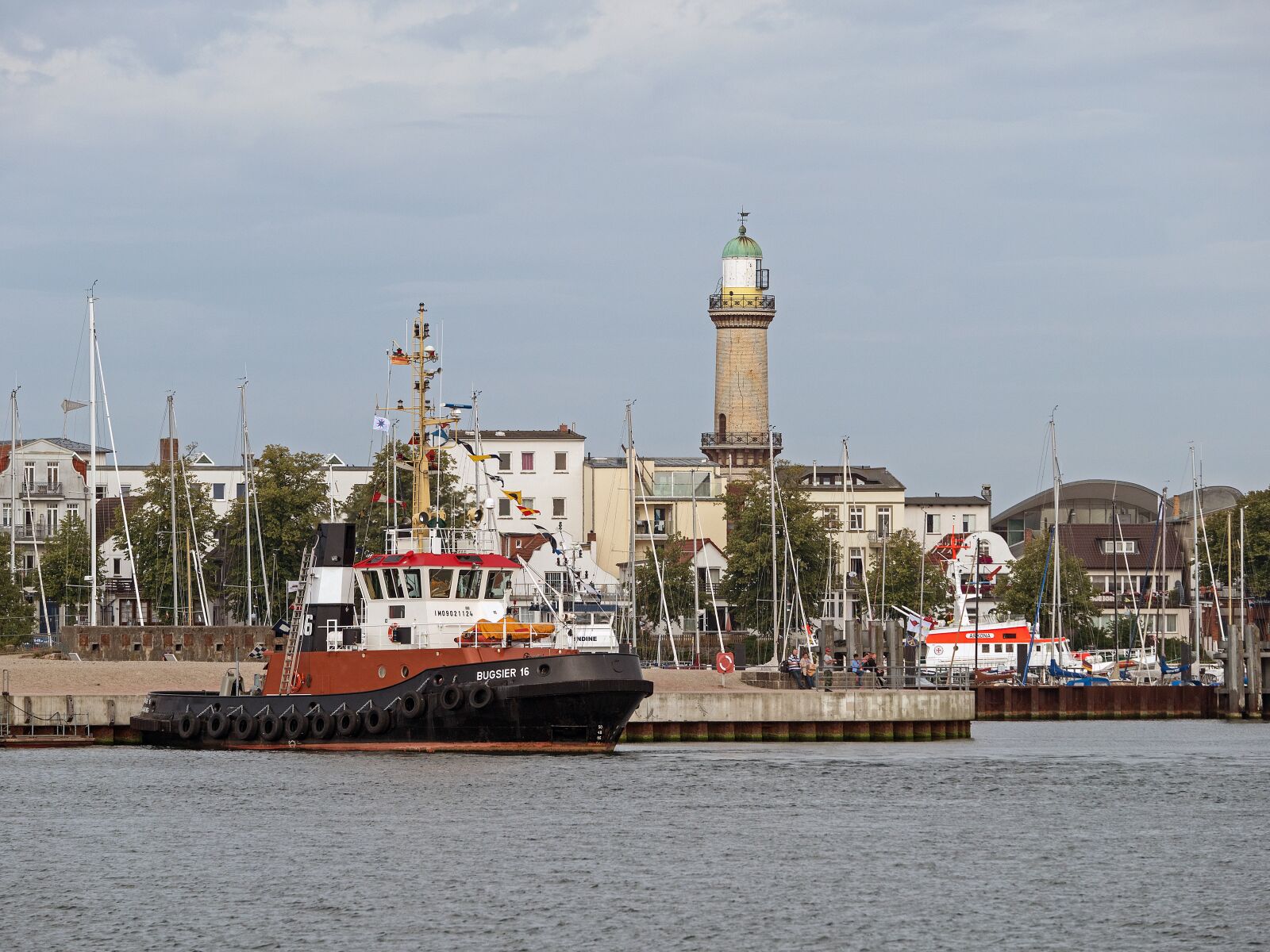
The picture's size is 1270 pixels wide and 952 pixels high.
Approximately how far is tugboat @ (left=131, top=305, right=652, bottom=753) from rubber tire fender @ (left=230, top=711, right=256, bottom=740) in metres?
0.04

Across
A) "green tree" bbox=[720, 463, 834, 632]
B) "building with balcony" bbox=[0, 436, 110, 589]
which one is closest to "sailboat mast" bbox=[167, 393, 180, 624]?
"building with balcony" bbox=[0, 436, 110, 589]

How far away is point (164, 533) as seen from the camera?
99.8 meters

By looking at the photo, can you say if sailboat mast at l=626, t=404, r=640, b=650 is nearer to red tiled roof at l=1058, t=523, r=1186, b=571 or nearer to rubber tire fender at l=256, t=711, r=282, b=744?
rubber tire fender at l=256, t=711, r=282, b=744

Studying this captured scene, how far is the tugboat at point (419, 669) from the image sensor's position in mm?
53906

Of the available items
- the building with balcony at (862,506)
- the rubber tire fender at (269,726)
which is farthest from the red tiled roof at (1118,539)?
the rubber tire fender at (269,726)

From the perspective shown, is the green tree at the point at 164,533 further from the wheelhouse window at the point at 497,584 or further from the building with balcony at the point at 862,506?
the wheelhouse window at the point at 497,584

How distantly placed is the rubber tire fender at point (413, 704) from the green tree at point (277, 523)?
1709 inches

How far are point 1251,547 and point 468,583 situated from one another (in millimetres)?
78135

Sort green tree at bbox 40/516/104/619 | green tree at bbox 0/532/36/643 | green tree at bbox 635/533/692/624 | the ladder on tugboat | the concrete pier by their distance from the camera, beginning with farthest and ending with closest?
green tree at bbox 635/533/692/624 < green tree at bbox 40/516/104/619 < green tree at bbox 0/532/36/643 < the concrete pier < the ladder on tugboat

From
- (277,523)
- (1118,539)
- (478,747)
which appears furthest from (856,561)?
(478,747)

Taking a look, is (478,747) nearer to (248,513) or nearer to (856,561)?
(248,513)

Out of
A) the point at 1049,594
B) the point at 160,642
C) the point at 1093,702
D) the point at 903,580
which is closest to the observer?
the point at 160,642

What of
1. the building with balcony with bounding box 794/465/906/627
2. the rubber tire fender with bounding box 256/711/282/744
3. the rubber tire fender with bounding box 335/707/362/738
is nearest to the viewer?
the rubber tire fender with bounding box 335/707/362/738

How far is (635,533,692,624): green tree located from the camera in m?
109
